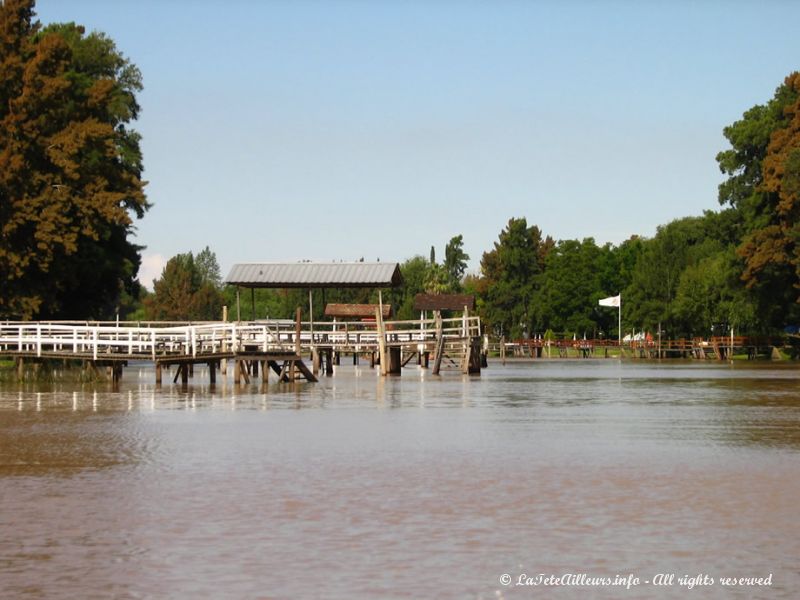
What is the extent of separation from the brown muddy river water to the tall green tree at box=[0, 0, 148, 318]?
26978mm

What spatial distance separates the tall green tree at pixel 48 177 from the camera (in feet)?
205

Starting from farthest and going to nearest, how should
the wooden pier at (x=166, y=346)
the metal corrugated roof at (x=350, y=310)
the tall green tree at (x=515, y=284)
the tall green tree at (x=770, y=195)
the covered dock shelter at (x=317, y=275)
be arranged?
the tall green tree at (x=515, y=284) < the tall green tree at (x=770, y=195) < the metal corrugated roof at (x=350, y=310) < the covered dock shelter at (x=317, y=275) < the wooden pier at (x=166, y=346)

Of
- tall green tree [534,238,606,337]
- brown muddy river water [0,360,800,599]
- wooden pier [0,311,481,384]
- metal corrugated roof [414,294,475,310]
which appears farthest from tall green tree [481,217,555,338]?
brown muddy river water [0,360,800,599]

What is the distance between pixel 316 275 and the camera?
237ft

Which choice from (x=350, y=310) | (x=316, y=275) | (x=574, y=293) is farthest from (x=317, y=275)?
(x=574, y=293)

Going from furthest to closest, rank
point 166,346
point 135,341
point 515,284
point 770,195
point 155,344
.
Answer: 1. point 515,284
2. point 770,195
3. point 166,346
4. point 135,341
5. point 155,344

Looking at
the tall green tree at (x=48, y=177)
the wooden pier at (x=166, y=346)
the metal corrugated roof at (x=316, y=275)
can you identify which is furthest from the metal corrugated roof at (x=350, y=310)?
the tall green tree at (x=48, y=177)

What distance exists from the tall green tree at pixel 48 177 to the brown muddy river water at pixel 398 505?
26978mm

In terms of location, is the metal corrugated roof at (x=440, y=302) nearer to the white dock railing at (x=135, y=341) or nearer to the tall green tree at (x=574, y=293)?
the white dock railing at (x=135, y=341)

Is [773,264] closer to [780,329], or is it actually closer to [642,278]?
[780,329]

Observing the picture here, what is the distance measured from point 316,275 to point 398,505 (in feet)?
175

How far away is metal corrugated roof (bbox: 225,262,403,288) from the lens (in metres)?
71.0

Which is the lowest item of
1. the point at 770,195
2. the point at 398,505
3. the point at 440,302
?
the point at 398,505

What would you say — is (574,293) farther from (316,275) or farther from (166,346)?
(166,346)
